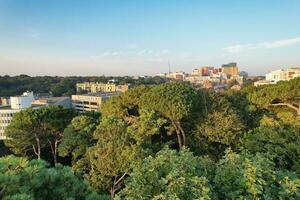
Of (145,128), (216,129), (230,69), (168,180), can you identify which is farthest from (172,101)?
(230,69)

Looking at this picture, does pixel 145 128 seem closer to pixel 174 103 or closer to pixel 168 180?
pixel 174 103

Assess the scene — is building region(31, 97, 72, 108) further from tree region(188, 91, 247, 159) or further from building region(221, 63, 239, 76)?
building region(221, 63, 239, 76)

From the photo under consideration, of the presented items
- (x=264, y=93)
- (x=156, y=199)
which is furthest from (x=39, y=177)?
(x=264, y=93)

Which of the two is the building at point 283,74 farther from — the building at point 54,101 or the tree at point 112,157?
the tree at point 112,157

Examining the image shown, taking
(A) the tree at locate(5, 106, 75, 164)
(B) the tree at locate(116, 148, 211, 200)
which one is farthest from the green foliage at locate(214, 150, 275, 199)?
(A) the tree at locate(5, 106, 75, 164)

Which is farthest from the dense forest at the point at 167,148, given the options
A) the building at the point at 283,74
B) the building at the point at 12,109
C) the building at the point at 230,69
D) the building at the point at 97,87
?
the building at the point at 230,69

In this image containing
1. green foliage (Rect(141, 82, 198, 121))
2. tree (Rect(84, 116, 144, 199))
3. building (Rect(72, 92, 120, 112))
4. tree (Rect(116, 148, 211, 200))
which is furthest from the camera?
building (Rect(72, 92, 120, 112))
